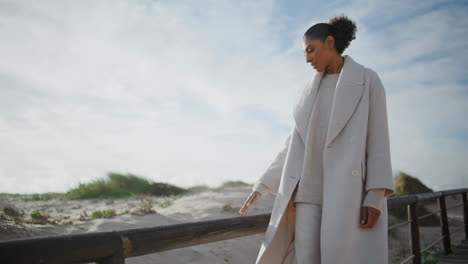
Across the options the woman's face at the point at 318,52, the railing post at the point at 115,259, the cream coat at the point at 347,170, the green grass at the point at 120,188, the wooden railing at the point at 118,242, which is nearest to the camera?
the wooden railing at the point at 118,242

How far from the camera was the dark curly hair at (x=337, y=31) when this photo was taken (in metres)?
1.88

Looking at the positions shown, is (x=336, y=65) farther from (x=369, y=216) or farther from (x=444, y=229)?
(x=444, y=229)

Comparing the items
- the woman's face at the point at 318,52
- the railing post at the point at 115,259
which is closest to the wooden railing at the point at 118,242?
the railing post at the point at 115,259

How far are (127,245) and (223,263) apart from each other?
3688 millimetres

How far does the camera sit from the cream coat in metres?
1.62

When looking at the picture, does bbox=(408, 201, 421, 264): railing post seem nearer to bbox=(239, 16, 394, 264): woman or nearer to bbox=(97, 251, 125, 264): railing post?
bbox=(239, 16, 394, 264): woman

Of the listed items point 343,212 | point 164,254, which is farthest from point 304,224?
point 164,254

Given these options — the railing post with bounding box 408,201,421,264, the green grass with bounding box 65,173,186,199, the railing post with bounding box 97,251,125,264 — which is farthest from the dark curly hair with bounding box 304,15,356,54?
the green grass with bounding box 65,173,186,199

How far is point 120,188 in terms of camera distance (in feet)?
35.4

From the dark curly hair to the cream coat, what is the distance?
91 millimetres

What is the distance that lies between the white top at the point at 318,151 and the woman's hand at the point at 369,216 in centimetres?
2

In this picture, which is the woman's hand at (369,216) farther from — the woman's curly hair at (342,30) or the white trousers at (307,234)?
the woman's curly hair at (342,30)

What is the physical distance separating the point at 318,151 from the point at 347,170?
0.68ft

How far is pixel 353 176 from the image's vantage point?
1.65 metres
